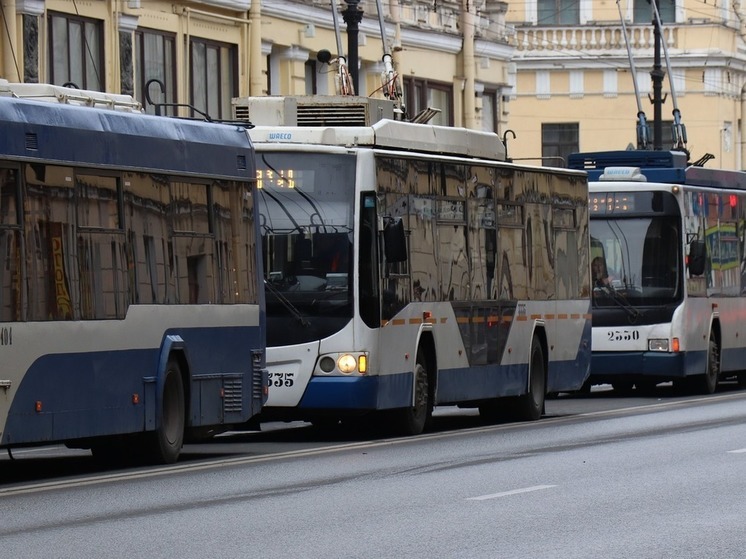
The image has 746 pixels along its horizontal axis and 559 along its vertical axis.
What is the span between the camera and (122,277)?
16.3 metres

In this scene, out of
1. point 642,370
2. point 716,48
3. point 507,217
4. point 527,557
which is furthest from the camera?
point 716,48

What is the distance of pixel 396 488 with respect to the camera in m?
14.7

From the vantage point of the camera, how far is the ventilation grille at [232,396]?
17859 millimetres

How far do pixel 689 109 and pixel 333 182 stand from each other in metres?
47.4

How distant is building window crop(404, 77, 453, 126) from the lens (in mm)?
45281

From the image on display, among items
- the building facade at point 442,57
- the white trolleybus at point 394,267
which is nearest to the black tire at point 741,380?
the building facade at point 442,57

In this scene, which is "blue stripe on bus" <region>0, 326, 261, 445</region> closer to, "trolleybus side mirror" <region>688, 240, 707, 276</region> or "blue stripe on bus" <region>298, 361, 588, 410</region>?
"blue stripe on bus" <region>298, 361, 588, 410</region>

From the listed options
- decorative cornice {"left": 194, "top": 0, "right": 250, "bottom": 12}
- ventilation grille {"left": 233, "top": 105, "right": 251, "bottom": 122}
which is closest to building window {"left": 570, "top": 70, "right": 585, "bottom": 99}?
decorative cornice {"left": 194, "top": 0, "right": 250, "bottom": 12}

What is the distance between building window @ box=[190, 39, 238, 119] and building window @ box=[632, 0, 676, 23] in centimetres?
2961

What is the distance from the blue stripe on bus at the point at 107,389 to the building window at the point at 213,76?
19.2 m

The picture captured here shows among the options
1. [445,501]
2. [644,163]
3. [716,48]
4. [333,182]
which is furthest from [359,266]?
[716,48]

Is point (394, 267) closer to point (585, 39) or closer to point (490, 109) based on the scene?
point (490, 109)

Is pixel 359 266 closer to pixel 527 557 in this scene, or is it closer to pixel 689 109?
pixel 527 557

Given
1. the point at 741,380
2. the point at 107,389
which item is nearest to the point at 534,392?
the point at 107,389
